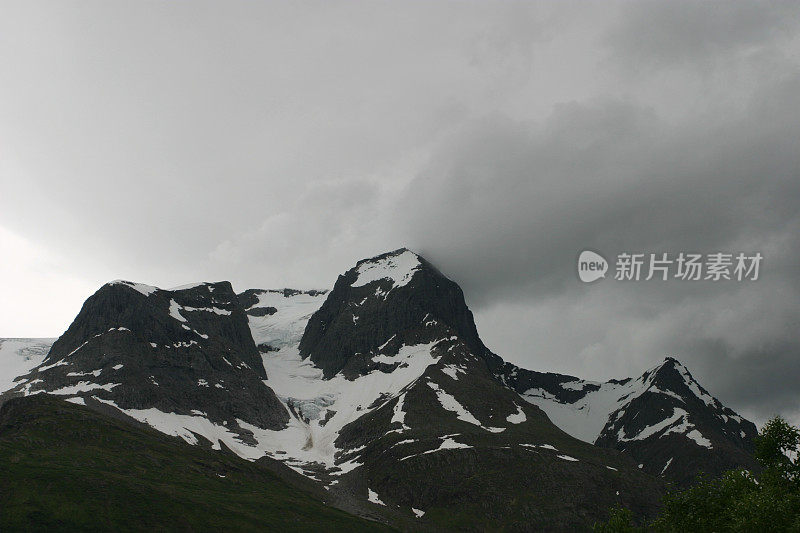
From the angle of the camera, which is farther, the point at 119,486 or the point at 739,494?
the point at 119,486

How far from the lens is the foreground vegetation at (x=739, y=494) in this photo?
173ft

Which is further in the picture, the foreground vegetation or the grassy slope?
the grassy slope

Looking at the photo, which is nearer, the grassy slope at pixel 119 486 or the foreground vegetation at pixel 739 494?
the foreground vegetation at pixel 739 494

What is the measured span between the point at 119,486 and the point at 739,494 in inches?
5246

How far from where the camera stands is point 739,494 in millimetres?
57969

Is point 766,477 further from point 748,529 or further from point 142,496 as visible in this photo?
point 142,496

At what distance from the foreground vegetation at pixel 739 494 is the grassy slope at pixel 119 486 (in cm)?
10702

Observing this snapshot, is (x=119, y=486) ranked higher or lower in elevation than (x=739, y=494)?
lower

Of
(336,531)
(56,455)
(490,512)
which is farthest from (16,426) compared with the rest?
(490,512)

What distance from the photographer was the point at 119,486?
143 m

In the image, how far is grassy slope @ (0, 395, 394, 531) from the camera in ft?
409

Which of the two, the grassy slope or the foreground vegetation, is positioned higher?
the foreground vegetation

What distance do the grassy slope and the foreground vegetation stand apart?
107m

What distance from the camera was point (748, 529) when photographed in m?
51.0
